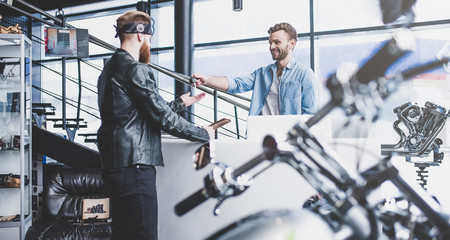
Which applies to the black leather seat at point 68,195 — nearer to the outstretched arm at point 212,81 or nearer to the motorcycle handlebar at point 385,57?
the outstretched arm at point 212,81

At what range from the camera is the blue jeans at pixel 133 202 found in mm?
1655

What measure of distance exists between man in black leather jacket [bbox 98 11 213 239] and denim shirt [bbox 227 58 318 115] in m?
0.98

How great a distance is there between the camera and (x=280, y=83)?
2.71m

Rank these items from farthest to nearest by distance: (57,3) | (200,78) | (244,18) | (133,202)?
(57,3)
(244,18)
(200,78)
(133,202)

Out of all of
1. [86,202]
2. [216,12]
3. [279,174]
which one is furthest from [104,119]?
[216,12]

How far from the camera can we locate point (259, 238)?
0.43 m

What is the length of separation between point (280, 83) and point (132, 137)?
128cm

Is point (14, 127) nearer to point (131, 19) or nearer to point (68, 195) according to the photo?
point (68, 195)

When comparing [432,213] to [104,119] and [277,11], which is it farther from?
[277,11]

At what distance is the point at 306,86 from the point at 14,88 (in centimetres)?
256

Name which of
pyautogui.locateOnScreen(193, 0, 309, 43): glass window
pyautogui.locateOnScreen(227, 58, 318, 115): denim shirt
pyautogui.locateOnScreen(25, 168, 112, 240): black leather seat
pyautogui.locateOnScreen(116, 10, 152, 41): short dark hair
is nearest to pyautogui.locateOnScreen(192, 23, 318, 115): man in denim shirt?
pyautogui.locateOnScreen(227, 58, 318, 115): denim shirt

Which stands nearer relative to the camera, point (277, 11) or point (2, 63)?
point (2, 63)

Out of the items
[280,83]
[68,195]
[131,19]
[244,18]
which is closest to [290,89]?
[280,83]

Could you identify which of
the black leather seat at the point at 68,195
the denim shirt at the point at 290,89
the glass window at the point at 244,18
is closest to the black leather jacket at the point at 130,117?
the denim shirt at the point at 290,89
